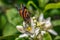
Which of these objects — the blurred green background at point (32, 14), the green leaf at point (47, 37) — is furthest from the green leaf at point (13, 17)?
the green leaf at point (47, 37)

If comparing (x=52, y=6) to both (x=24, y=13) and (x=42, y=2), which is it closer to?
(x=42, y=2)

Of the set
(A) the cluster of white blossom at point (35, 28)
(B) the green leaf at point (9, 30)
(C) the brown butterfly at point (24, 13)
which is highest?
(C) the brown butterfly at point (24, 13)

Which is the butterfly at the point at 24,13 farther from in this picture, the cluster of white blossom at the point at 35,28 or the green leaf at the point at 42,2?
the green leaf at the point at 42,2

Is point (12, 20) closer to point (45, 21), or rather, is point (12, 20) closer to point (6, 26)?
point (6, 26)

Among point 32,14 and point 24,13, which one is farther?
point 32,14

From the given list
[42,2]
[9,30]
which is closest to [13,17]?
[9,30]

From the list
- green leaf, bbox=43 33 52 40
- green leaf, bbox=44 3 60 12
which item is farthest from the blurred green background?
green leaf, bbox=43 33 52 40

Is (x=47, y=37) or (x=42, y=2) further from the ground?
(x=42, y=2)

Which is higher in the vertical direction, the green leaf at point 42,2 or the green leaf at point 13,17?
the green leaf at point 42,2
